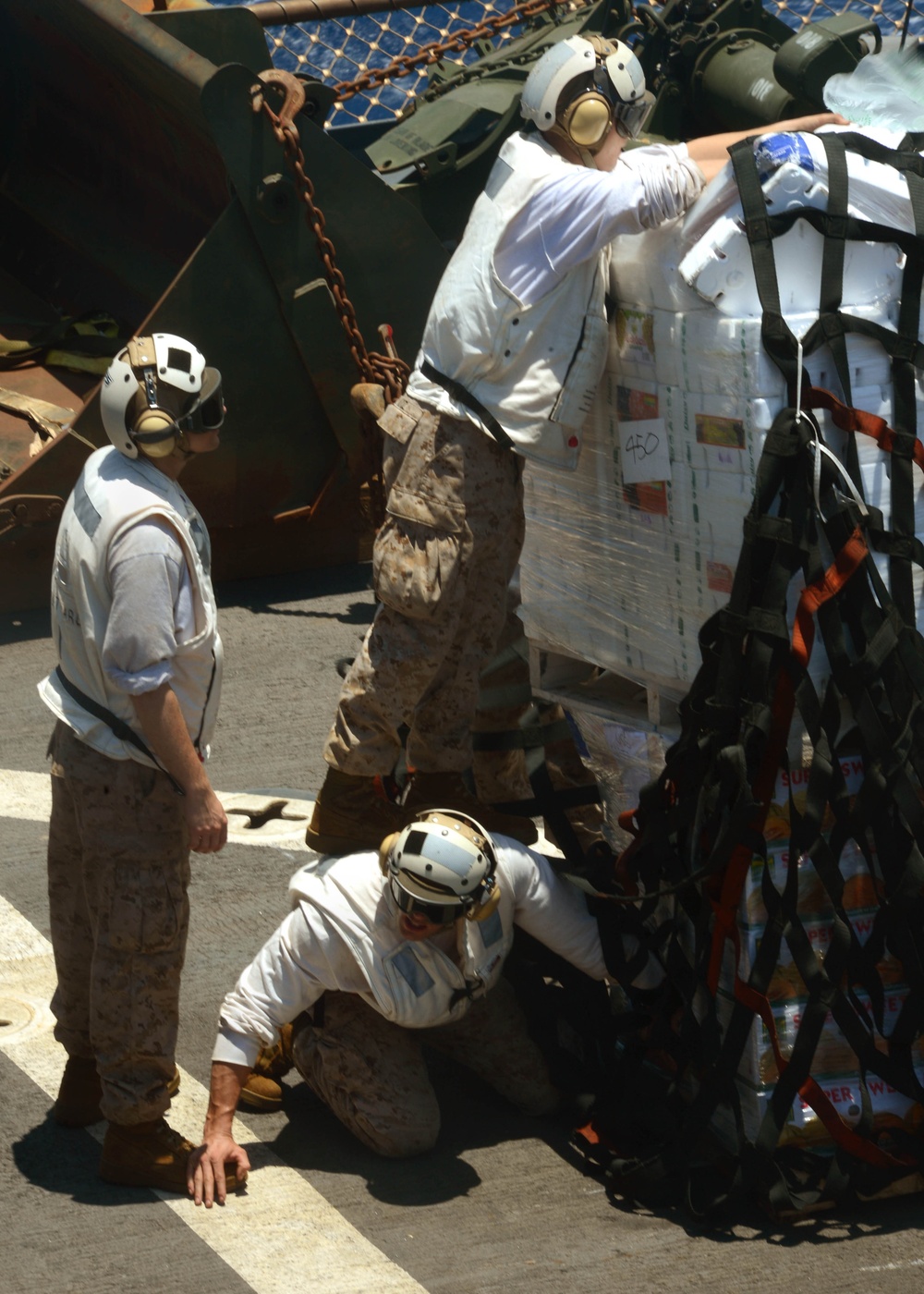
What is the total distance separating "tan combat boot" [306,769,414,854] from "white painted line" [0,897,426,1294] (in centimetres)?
76

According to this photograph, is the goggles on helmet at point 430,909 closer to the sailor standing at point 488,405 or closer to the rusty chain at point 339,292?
the sailor standing at point 488,405

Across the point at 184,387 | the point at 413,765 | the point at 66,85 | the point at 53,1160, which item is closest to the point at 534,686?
the point at 413,765

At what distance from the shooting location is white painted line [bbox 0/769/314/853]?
5516 millimetres

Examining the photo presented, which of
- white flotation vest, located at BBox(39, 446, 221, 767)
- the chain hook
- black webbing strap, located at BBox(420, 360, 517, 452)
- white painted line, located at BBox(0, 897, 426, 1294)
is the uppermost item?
the chain hook

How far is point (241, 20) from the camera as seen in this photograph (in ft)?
24.4

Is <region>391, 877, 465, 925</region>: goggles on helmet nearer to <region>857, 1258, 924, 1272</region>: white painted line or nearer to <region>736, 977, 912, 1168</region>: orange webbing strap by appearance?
<region>736, 977, 912, 1168</region>: orange webbing strap

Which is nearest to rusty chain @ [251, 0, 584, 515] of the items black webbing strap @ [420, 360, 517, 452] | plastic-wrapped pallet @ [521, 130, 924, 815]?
black webbing strap @ [420, 360, 517, 452]

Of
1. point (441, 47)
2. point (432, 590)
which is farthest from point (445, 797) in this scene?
point (441, 47)

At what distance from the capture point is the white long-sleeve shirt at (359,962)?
3.87 m

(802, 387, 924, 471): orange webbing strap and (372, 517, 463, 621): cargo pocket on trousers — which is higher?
(802, 387, 924, 471): orange webbing strap

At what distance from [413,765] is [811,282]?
1.75 m

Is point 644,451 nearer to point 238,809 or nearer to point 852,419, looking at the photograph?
point 852,419

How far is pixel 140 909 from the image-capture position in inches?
145

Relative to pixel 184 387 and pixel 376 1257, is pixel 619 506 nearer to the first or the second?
pixel 184 387
